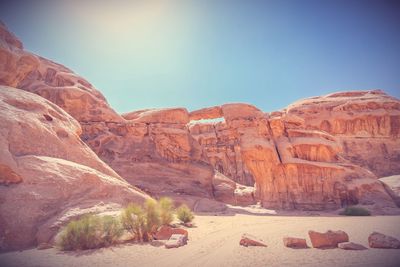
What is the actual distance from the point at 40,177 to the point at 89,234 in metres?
3.10

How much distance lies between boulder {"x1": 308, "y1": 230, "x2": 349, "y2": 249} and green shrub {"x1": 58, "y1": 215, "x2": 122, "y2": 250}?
5.35 metres

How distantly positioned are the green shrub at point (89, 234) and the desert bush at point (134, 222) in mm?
380

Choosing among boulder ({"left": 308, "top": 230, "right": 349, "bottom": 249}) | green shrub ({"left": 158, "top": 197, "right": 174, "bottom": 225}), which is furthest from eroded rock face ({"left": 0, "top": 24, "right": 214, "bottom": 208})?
boulder ({"left": 308, "top": 230, "right": 349, "bottom": 249})

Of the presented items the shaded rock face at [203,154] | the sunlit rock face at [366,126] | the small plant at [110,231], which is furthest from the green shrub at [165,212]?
the sunlit rock face at [366,126]

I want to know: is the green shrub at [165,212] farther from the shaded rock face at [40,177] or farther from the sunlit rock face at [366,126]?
the sunlit rock face at [366,126]

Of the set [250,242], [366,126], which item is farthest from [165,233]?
[366,126]

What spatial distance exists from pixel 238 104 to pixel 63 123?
16.9 metres

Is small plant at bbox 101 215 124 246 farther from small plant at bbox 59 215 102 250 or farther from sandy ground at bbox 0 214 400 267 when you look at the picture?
sandy ground at bbox 0 214 400 267

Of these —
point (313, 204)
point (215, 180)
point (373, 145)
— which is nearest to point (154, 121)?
point (215, 180)

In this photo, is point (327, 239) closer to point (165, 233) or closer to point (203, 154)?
point (165, 233)

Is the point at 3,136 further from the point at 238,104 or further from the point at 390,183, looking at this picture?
the point at 390,183

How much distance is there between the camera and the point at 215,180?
2483 centimetres

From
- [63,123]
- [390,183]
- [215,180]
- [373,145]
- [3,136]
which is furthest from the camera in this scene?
[373,145]

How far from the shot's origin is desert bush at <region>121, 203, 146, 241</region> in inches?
293
